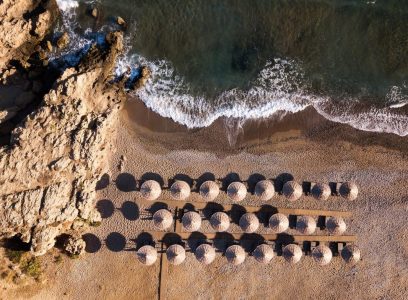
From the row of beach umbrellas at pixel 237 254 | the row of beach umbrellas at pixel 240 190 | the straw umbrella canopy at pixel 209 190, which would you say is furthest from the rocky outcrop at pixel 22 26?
the row of beach umbrellas at pixel 237 254

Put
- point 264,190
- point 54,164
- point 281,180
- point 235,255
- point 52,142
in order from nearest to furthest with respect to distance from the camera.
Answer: point 54,164, point 52,142, point 235,255, point 264,190, point 281,180

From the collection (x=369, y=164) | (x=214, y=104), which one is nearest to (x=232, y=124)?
(x=214, y=104)

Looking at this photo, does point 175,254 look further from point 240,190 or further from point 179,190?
point 240,190

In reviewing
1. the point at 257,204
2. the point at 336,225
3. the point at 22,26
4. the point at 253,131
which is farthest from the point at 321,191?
the point at 22,26

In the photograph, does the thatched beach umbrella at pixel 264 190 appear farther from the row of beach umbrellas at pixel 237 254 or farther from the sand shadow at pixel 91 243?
the sand shadow at pixel 91 243

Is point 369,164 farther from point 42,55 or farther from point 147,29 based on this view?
point 42,55

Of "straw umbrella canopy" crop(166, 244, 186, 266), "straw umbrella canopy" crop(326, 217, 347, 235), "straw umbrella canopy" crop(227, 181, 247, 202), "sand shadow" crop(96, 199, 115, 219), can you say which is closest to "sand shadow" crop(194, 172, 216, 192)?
"straw umbrella canopy" crop(227, 181, 247, 202)

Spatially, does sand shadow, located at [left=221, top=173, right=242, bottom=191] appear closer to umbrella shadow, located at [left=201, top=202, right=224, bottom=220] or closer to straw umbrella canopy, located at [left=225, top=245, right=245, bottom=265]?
umbrella shadow, located at [left=201, top=202, right=224, bottom=220]
